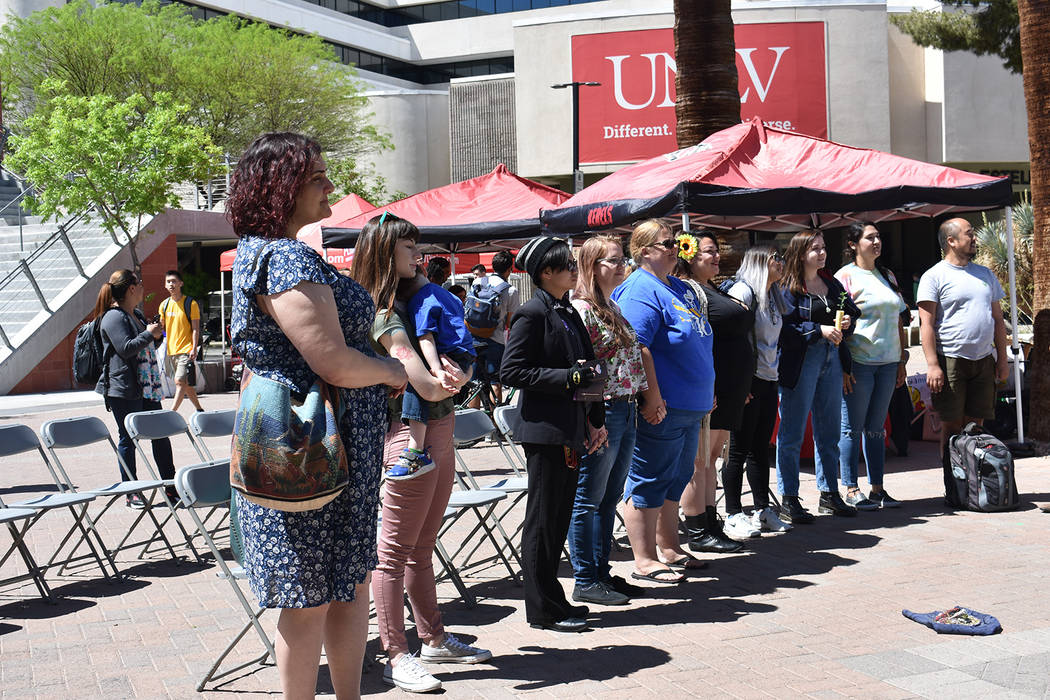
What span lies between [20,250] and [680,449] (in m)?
23.7

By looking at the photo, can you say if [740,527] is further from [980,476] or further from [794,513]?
[980,476]

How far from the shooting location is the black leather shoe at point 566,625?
5277 mm

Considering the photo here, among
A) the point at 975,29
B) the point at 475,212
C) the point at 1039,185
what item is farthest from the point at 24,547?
the point at 975,29

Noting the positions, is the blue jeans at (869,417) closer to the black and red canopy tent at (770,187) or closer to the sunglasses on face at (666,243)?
the black and red canopy tent at (770,187)

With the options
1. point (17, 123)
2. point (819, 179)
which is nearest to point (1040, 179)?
point (819, 179)

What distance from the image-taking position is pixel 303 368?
3.24 meters

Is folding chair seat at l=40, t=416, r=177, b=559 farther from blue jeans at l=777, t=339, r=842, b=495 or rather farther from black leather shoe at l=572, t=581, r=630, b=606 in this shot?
blue jeans at l=777, t=339, r=842, b=495

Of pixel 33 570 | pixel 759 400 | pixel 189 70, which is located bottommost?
pixel 33 570

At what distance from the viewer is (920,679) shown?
4535mm

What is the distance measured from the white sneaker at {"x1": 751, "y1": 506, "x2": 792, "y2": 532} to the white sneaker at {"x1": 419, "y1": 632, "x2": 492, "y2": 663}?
2983 mm

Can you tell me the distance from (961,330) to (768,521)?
6.89ft

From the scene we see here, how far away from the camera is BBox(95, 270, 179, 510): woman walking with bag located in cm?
848

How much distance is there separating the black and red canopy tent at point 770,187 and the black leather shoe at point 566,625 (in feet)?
13.9

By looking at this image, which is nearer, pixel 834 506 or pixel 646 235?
pixel 646 235
